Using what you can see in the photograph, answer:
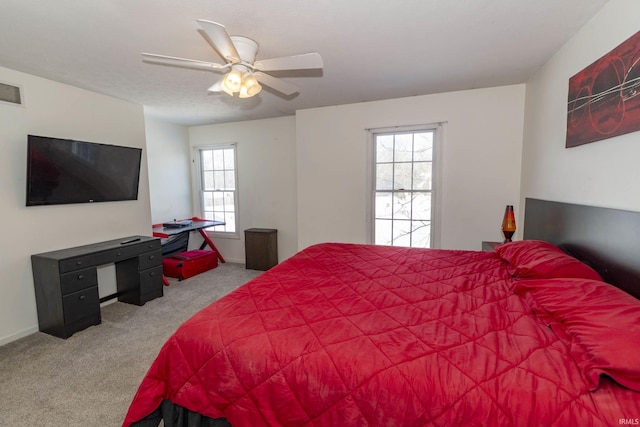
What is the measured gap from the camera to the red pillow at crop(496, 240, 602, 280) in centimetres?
154

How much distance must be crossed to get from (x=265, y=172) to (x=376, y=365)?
13.2 feet

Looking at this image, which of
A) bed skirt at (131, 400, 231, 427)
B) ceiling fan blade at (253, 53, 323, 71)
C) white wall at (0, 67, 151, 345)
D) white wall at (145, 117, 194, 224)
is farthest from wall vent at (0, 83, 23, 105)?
bed skirt at (131, 400, 231, 427)

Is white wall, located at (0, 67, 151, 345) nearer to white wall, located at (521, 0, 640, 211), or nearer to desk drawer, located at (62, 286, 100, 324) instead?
desk drawer, located at (62, 286, 100, 324)

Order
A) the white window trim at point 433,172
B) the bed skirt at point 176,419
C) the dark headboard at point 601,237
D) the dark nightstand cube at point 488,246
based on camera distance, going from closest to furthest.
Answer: the bed skirt at point 176,419 < the dark headboard at point 601,237 < the dark nightstand cube at point 488,246 < the white window trim at point 433,172

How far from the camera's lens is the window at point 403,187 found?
3.54 meters

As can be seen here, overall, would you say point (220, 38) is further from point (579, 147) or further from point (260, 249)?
point (260, 249)

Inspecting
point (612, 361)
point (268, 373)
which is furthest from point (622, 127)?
point (268, 373)

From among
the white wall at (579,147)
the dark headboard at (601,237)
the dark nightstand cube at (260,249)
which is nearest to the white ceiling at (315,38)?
the white wall at (579,147)

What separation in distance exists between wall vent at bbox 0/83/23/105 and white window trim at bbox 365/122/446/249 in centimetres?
349

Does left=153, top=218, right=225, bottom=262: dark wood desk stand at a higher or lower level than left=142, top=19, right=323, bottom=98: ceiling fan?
lower

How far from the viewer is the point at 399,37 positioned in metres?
2.06

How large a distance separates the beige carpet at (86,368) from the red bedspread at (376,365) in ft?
2.90

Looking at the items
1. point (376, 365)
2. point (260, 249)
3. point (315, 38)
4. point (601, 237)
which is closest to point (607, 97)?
point (601, 237)

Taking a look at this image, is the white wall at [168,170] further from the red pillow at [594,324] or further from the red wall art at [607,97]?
the red wall art at [607,97]
